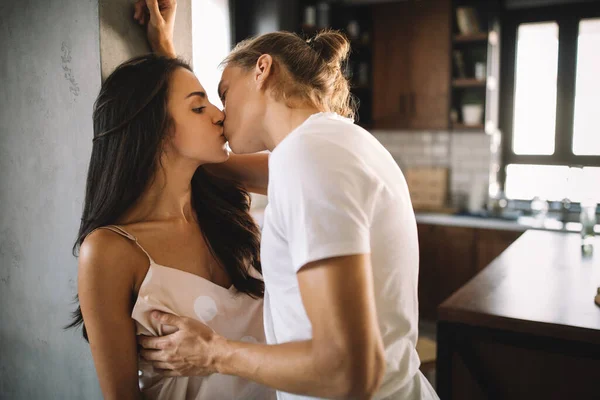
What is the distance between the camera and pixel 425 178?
4.98 m

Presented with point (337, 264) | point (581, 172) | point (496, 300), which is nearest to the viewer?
point (337, 264)

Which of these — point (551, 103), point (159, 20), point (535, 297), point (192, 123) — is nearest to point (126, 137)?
point (192, 123)

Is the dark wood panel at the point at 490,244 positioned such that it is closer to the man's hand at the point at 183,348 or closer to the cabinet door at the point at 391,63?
the cabinet door at the point at 391,63

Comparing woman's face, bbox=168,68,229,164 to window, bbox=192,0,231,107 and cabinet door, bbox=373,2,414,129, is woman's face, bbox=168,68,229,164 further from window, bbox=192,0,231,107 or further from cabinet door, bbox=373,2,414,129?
cabinet door, bbox=373,2,414,129

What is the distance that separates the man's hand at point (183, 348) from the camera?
3.87ft

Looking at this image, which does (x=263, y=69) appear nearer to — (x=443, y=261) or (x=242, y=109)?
(x=242, y=109)

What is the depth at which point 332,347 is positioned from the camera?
0.92 m

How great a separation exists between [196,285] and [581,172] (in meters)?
4.13

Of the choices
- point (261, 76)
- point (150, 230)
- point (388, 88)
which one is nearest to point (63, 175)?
point (150, 230)

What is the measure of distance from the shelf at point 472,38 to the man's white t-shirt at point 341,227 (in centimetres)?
379

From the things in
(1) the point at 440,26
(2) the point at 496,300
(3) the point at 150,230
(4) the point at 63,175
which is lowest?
(2) the point at 496,300

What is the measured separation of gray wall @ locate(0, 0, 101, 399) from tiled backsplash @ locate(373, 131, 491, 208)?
3942 millimetres

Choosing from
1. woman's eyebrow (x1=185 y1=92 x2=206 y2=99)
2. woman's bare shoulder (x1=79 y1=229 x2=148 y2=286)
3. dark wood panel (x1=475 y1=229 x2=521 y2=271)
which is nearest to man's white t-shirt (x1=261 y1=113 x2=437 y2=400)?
woman's bare shoulder (x1=79 y1=229 x2=148 y2=286)

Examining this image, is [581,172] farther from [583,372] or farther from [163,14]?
[163,14]
